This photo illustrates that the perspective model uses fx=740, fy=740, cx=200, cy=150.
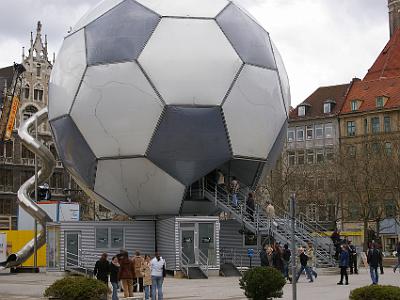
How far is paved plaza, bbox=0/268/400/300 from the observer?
17406 millimetres

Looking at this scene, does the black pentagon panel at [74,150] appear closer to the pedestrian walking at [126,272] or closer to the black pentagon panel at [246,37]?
the black pentagon panel at [246,37]

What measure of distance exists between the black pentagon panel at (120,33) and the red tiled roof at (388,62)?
5446cm

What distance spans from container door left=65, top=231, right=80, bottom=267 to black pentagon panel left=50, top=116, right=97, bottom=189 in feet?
8.83

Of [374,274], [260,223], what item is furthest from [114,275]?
[260,223]

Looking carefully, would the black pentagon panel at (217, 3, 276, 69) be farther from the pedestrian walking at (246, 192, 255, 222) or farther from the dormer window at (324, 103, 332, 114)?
the dormer window at (324, 103, 332, 114)

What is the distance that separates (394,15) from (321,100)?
16.5 m

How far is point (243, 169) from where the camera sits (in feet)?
81.9

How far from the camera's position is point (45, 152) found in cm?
3147

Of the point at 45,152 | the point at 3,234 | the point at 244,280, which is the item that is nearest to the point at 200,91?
the point at 244,280

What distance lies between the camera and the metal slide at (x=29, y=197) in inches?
1209

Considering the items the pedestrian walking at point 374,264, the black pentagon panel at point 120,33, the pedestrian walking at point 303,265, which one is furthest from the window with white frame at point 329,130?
the pedestrian walking at point 374,264

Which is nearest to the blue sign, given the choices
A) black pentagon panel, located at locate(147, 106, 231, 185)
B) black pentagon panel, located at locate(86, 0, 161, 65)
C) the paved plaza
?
the paved plaza

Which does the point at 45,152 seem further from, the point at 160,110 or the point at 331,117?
the point at 331,117

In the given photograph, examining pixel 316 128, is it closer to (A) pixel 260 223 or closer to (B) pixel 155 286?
(A) pixel 260 223
